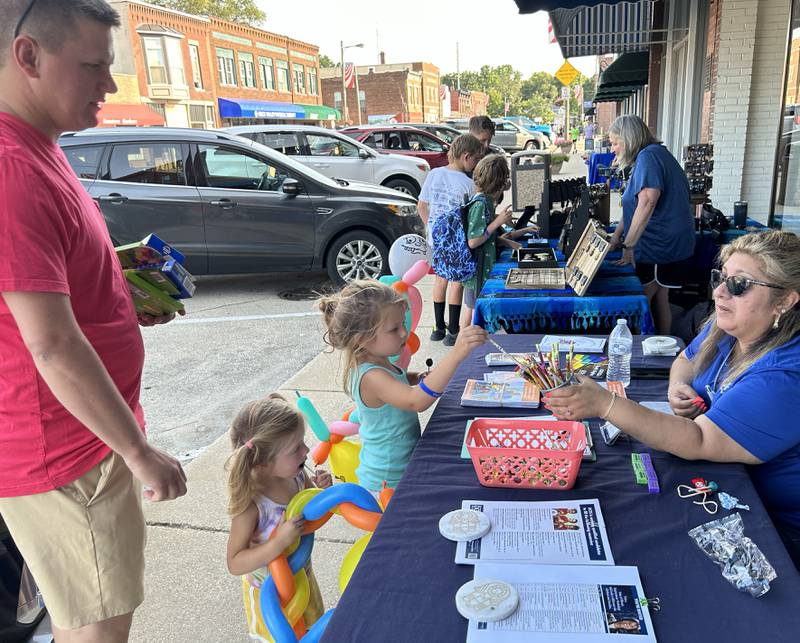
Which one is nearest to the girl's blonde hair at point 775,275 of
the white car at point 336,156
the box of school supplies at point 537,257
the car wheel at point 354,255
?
the box of school supplies at point 537,257

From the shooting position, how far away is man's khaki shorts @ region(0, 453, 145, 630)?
161cm

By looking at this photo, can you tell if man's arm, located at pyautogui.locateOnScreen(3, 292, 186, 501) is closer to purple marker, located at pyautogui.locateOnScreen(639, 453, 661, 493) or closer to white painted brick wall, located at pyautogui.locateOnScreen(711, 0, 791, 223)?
purple marker, located at pyautogui.locateOnScreen(639, 453, 661, 493)

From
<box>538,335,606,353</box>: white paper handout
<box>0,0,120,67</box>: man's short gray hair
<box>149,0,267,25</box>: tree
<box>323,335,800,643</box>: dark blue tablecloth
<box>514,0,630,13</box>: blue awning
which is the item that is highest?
<box>149,0,267,25</box>: tree

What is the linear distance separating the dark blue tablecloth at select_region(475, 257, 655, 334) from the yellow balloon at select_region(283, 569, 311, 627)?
7.23 ft

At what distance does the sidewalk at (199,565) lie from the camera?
96.2 inches

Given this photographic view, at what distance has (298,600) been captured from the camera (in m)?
1.83

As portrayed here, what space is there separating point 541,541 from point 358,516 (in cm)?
56

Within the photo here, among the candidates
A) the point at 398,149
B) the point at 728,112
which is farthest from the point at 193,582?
the point at 398,149

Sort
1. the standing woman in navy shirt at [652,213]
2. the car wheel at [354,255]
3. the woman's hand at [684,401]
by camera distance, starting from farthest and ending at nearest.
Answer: the car wheel at [354,255], the standing woman in navy shirt at [652,213], the woman's hand at [684,401]

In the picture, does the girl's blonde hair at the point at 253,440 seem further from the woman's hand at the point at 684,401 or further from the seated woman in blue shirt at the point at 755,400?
the woman's hand at the point at 684,401

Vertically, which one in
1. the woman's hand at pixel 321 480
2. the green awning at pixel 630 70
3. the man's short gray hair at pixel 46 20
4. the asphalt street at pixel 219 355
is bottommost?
the asphalt street at pixel 219 355

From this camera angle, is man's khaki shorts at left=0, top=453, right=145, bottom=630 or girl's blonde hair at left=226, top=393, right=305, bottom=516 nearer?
man's khaki shorts at left=0, top=453, right=145, bottom=630

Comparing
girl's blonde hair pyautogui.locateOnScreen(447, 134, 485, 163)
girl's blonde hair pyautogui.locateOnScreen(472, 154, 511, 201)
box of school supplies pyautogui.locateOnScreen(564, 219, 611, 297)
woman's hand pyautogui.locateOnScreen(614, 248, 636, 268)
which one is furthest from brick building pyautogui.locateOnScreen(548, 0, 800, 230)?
box of school supplies pyautogui.locateOnScreen(564, 219, 611, 297)

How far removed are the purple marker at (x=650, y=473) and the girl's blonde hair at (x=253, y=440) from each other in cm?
104
